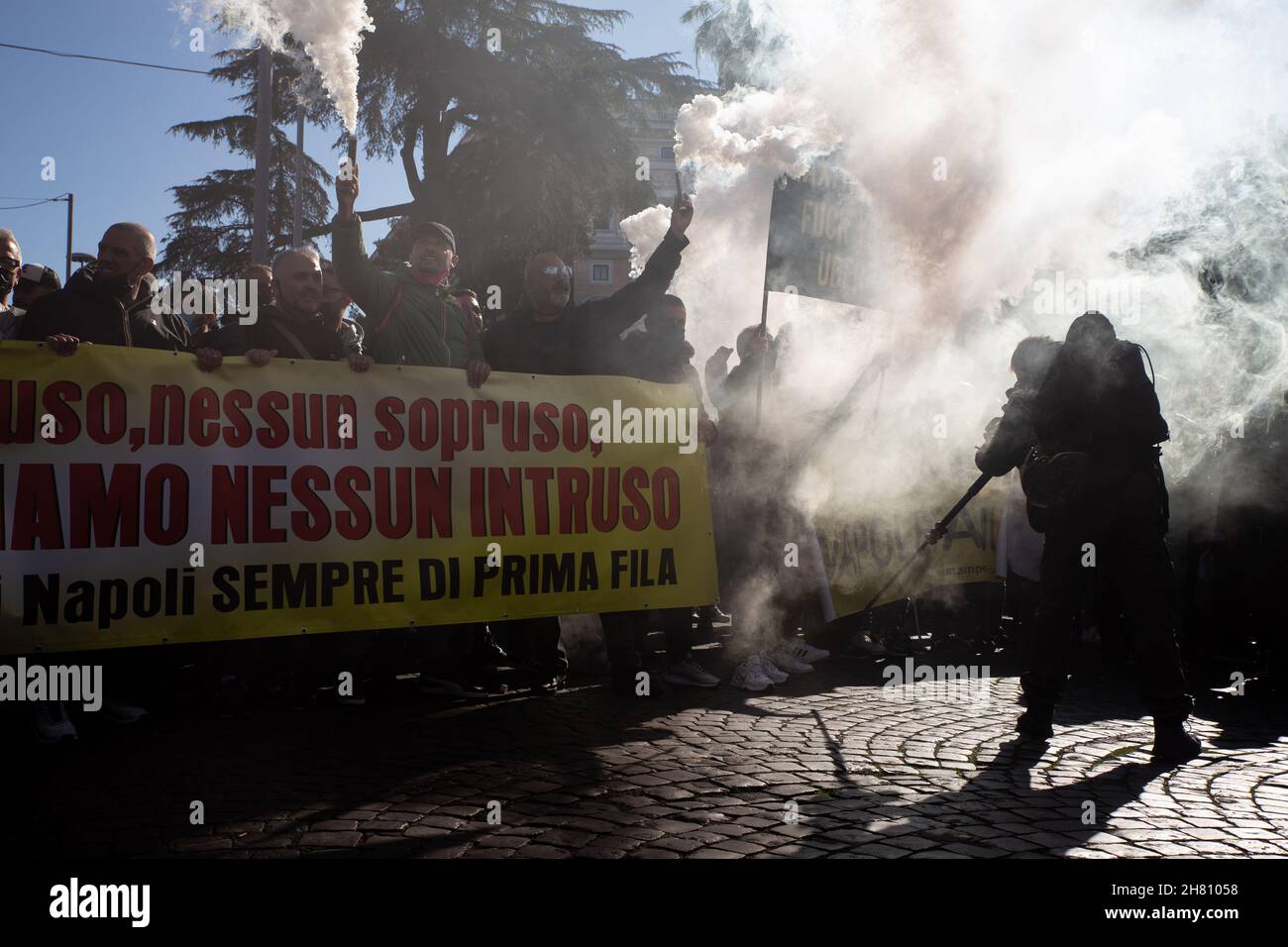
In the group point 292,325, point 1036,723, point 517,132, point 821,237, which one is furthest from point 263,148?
point 1036,723

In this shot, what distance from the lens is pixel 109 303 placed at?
5.43m

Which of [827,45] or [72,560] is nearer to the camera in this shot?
[72,560]

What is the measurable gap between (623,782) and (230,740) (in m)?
1.87

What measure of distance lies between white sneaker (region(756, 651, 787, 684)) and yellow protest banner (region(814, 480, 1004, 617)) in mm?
1020

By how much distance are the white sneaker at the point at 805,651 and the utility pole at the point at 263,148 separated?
49.3 ft

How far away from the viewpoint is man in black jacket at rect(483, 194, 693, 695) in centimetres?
635

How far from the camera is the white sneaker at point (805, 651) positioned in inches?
276

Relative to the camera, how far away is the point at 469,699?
19.5ft

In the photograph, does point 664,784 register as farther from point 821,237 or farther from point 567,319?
point 821,237

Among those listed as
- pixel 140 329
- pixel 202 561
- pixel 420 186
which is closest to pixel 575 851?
pixel 202 561

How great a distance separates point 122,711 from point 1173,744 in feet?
15.9

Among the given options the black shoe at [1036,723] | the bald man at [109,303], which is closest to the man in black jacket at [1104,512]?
the black shoe at [1036,723]

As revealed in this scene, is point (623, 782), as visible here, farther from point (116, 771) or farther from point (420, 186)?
point (420, 186)

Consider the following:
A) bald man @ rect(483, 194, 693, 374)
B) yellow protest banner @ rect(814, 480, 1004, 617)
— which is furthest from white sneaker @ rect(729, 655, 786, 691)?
bald man @ rect(483, 194, 693, 374)
